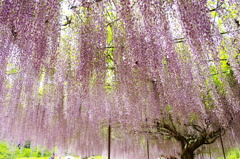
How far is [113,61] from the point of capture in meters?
5.09

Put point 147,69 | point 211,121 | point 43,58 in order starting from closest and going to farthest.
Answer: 1. point 43,58
2. point 147,69
3. point 211,121

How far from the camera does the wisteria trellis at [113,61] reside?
3111 mm

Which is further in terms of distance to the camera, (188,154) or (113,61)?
(188,154)

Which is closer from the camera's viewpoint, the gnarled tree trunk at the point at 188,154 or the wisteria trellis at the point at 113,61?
the wisteria trellis at the point at 113,61

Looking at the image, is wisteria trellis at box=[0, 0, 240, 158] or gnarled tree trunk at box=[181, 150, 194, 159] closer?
wisteria trellis at box=[0, 0, 240, 158]

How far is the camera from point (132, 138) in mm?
8867

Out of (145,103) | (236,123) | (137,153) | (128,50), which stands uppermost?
(128,50)

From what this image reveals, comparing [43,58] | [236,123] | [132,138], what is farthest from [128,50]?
[132,138]

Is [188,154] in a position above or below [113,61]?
below

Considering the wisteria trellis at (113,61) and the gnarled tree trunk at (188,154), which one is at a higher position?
the wisteria trellis at (113,61)

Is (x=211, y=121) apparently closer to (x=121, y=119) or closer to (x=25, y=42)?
(x=121, y=119)

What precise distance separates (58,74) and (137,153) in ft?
23.6

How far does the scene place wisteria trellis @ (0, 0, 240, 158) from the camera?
3111 mm

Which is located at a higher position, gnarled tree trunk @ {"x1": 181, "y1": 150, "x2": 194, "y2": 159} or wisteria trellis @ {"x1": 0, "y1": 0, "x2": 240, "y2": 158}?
wisteria trellis @ {"x1": 0, "y1": 0, "x2": 240, "y2": 158}
